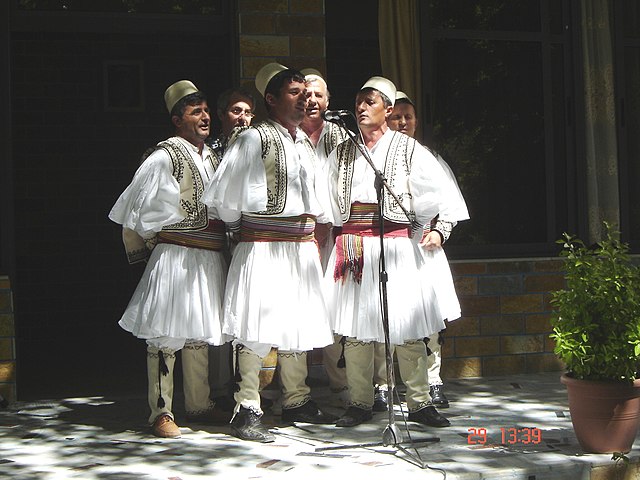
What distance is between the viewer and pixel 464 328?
25.9 ft

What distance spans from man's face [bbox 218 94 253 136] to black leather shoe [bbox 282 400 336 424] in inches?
73.4

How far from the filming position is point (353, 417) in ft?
20.2

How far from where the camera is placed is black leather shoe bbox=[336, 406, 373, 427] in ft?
20.2

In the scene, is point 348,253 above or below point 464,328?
above

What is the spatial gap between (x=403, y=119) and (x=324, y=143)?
1.87 feet

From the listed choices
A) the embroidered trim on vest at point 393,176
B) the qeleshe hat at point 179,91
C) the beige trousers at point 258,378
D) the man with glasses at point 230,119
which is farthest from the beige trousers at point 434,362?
the qeleshe hat at point 179,91

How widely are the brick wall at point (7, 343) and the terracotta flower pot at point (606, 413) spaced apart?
12.5 feet

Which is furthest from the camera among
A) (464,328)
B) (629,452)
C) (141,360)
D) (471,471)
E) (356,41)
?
(356,41)

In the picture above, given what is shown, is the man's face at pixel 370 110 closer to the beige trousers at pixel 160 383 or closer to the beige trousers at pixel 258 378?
the beige trousers at pixel 258 378

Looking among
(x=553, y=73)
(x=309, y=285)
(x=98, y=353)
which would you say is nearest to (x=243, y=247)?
(x=309, y=285)

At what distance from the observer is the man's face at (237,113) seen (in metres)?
6.73

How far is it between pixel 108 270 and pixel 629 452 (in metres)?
6.87

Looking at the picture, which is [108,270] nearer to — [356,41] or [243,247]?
[356,41]

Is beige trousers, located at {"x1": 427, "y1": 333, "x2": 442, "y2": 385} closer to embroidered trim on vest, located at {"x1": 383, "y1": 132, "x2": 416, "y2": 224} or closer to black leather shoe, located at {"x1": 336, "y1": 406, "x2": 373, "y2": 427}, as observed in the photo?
black leather shoe, located at {"x1": 336, "y1": 406, "x2": 373, "y2": 427}
